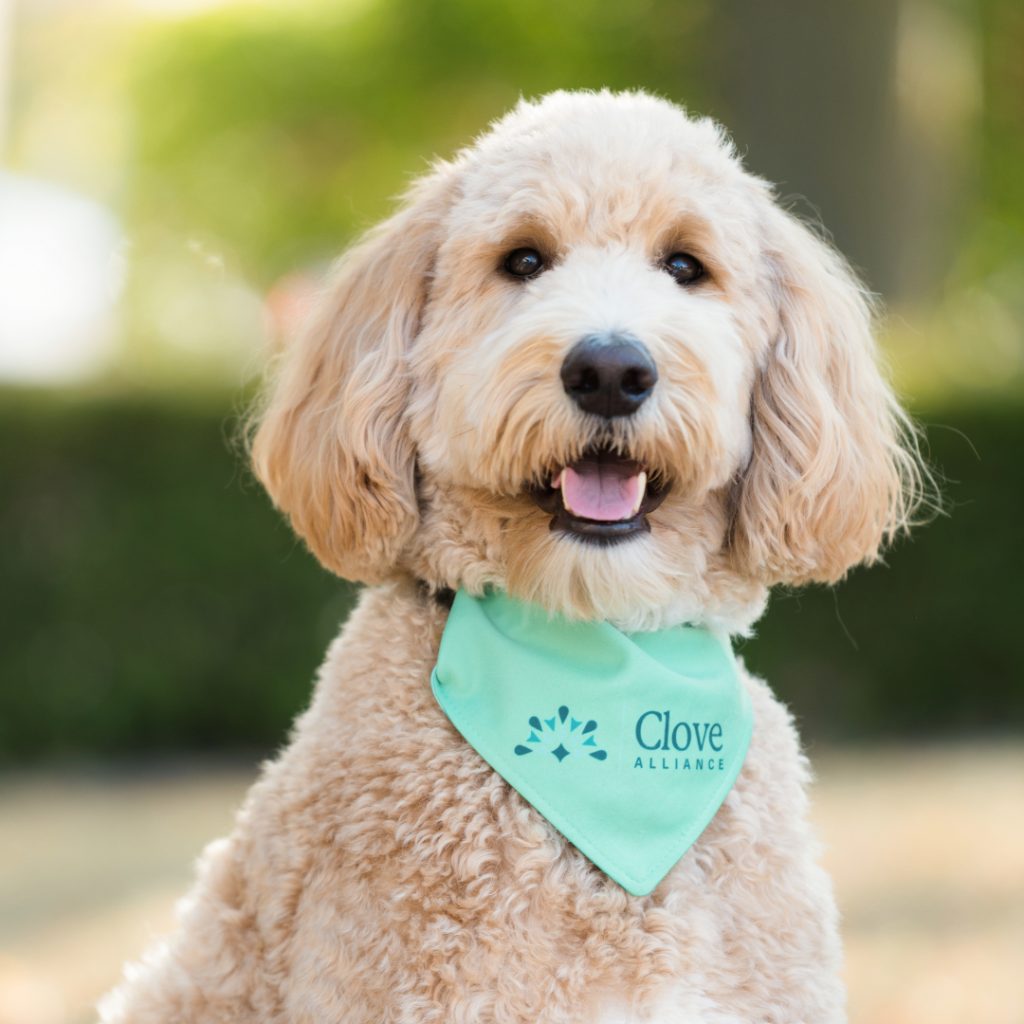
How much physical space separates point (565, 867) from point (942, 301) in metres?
9.32

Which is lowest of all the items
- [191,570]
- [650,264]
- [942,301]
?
[650,264]

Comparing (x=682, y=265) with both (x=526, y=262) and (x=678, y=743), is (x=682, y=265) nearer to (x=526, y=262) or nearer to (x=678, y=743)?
(x=526, y=262)

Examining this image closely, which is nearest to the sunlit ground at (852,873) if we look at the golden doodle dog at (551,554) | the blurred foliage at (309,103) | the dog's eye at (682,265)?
the golden doodle dog at (551,554)

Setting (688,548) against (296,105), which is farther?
(296,105)

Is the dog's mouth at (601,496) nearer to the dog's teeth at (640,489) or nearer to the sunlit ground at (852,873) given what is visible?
the dog's teeth at (640,489)

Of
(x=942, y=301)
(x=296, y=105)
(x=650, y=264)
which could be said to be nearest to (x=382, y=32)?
(x=296, y=105)

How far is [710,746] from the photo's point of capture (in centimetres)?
270

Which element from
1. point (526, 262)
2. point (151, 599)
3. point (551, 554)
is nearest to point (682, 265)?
point (526, 262)

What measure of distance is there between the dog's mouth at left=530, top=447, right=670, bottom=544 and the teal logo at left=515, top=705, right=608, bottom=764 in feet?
1.12

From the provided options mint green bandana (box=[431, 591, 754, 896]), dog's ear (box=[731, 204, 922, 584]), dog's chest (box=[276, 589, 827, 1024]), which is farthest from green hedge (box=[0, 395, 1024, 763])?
dog's chest (box=[276, 589, 827, 1024])

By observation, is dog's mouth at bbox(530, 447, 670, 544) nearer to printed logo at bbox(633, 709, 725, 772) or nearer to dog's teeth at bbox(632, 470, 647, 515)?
dog's teeth at bbox(632, 470, 647, 515)

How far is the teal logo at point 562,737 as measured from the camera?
2635 millimetres

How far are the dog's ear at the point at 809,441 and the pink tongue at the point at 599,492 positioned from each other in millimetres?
282

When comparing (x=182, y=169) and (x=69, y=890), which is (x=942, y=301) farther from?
(x=182, y=169)
